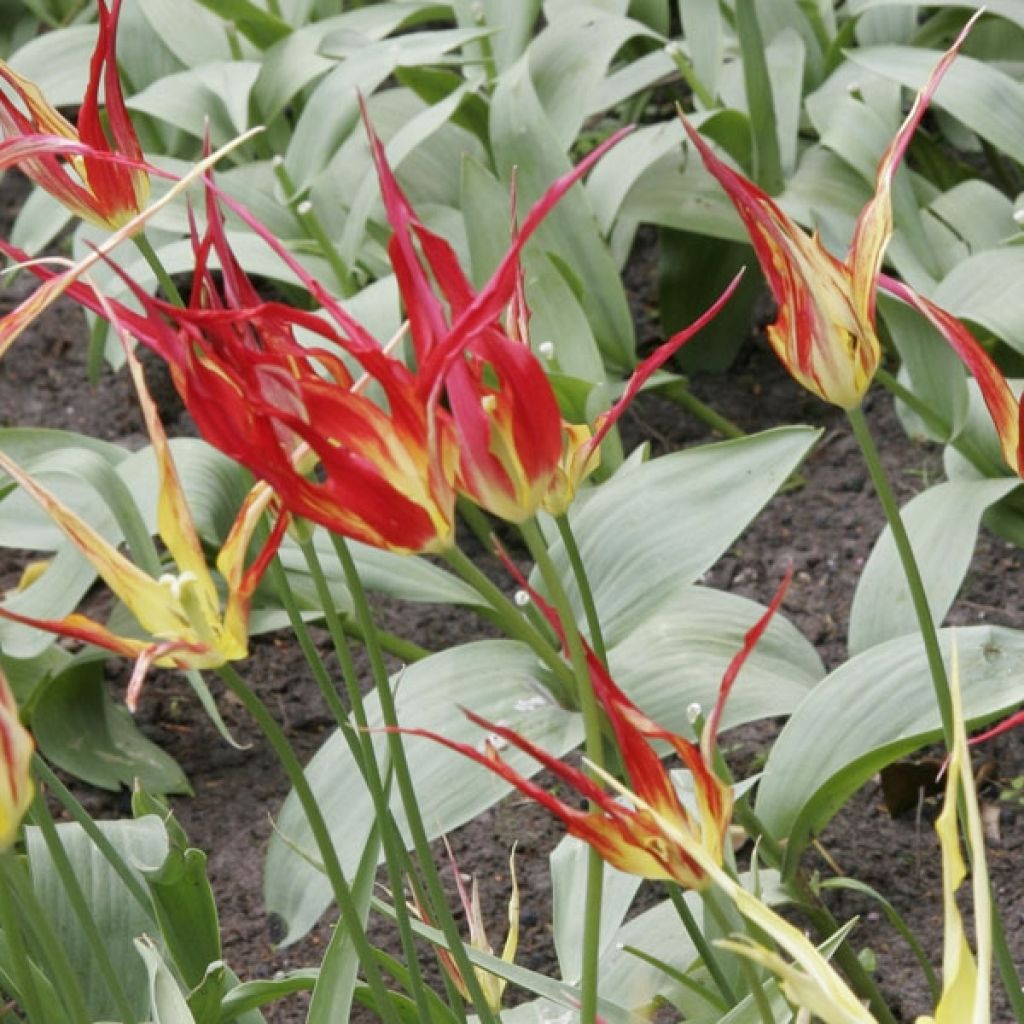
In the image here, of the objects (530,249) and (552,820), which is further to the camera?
(530,249)

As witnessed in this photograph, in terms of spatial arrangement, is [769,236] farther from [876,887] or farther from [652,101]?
[652,101]

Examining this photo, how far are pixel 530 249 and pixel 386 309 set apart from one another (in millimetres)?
159

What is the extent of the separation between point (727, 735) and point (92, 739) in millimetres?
619

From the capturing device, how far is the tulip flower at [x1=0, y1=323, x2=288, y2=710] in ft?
2.27

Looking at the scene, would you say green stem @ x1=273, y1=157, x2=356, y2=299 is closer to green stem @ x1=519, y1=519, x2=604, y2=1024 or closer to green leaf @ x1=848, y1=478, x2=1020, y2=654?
green leaf @ x1=848, y1=478, x2=1020, y2=654

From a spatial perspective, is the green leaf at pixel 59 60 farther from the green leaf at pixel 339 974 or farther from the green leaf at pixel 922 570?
the green leaf at pixel 339 974

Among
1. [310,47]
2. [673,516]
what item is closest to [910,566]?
[673,516]

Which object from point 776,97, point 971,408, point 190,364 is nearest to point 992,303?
point 971,408

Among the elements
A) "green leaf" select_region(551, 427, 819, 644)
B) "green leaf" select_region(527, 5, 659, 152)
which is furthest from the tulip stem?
"green leaf" select_region(527, 5, 659, 152)

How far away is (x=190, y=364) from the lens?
2.06 ft

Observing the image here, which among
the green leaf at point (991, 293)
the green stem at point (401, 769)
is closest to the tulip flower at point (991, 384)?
the green stem at point (401, 769)

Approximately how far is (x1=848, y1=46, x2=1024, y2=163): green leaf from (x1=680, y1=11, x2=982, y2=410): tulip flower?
4.18 feet

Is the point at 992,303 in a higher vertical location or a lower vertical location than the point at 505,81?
lower

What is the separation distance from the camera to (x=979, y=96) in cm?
204
